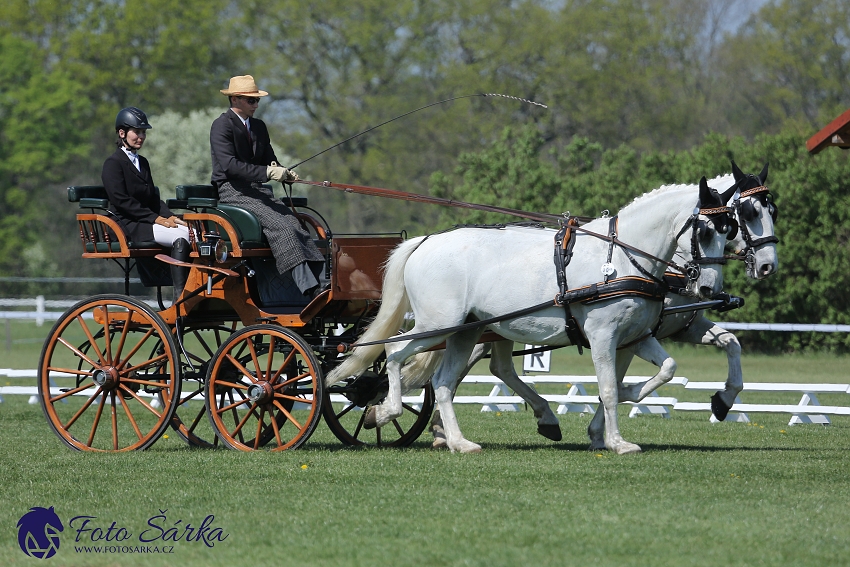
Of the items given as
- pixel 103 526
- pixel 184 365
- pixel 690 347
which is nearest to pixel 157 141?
pixel 690 347

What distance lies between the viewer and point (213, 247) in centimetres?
876

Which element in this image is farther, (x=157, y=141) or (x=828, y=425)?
(x=157, y=141)

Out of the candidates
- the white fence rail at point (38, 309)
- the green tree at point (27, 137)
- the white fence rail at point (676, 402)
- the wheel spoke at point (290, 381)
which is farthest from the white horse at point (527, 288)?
the green tree at point (27, 137)

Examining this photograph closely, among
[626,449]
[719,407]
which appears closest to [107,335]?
[626,449]

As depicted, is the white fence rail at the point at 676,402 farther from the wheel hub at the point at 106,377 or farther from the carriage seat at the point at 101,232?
the carriage seat at the point at 101,232

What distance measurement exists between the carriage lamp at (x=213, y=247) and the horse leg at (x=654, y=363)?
3.11 m

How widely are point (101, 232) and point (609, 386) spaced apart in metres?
4.06

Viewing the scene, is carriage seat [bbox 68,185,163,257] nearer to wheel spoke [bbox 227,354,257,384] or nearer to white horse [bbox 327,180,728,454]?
wheel spoke [bbox 227,354,257,384]

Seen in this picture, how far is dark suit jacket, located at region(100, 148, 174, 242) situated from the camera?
9023 mm

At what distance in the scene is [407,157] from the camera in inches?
1761

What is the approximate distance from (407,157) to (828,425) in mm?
34030

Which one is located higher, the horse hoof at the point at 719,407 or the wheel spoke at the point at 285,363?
the wheel spoke at the point at 285,363

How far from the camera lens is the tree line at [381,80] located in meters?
42.2

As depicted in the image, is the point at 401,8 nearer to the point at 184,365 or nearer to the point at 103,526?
the point at 184,365
